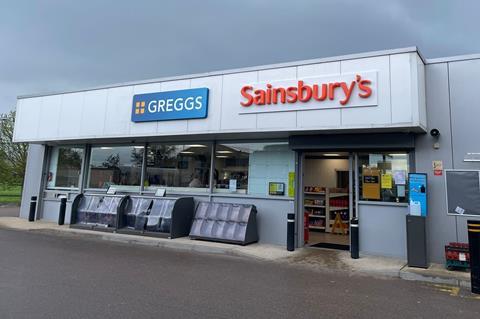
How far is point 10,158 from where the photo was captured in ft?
87.7

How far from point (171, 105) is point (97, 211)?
4.72m

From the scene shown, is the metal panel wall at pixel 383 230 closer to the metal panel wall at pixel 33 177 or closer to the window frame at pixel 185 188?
the window frame at pixel 185 188

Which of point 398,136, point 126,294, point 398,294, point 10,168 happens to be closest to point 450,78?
point 398,136

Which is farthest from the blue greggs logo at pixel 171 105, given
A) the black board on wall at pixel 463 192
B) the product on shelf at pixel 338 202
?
the black board on wall at pixel 463 192

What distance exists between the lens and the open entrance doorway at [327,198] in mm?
12961

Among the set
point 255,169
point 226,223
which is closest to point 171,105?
point 255,169

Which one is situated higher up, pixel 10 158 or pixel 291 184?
pixel 10 158

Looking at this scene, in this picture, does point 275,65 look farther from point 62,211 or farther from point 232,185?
point 62,211

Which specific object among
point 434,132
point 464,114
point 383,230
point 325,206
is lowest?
point 383,230

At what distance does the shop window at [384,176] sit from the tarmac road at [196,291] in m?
2.67

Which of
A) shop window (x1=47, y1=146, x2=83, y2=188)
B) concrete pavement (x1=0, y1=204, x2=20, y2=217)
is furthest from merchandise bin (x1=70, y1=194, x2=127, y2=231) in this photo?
concrete pavement (x1=0, y1=204, x2=20, y2=217)

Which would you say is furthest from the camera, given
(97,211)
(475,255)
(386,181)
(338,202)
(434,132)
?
(338,202)

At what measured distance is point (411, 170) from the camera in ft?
29.1

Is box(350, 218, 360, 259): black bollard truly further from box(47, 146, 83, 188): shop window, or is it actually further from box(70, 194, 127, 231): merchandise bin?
box(47, 146, 83, 188): shop window
